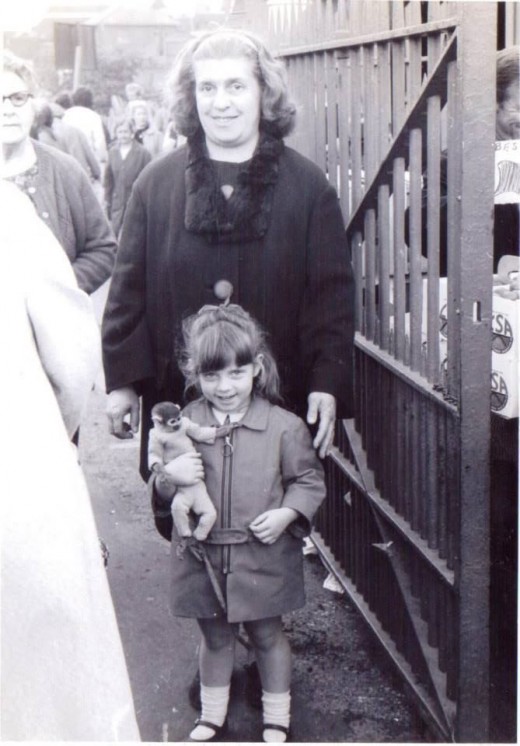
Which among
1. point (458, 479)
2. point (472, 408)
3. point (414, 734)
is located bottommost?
point (414, 734)

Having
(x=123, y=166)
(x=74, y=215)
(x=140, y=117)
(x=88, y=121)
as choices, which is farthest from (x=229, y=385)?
(x=88, y=121)

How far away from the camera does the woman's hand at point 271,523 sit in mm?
2904

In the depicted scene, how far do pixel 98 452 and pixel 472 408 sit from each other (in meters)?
3.71

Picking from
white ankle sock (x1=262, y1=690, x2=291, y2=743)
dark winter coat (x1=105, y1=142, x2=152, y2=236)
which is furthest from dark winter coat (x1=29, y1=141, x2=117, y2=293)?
dark winter coat (x1=105, y1=142, x2=152, y2=236)

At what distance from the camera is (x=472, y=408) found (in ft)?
8.85

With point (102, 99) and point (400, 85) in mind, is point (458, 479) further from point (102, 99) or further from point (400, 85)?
point (102, 99)

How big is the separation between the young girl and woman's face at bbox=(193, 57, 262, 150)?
1.60ft

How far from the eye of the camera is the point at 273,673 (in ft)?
10.2

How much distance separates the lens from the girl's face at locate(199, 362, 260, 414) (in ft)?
9.56

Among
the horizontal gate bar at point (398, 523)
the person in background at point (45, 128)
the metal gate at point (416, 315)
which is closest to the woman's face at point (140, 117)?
the person in background at point (45, 128)

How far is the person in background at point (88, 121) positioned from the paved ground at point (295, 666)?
7.80 metres

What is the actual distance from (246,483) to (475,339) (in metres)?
0.72

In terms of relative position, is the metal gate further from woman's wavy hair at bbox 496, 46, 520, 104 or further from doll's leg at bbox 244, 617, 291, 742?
doll's leg at bbox 244, 617, 291, 742

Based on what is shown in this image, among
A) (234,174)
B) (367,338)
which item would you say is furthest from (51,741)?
(367,338)
